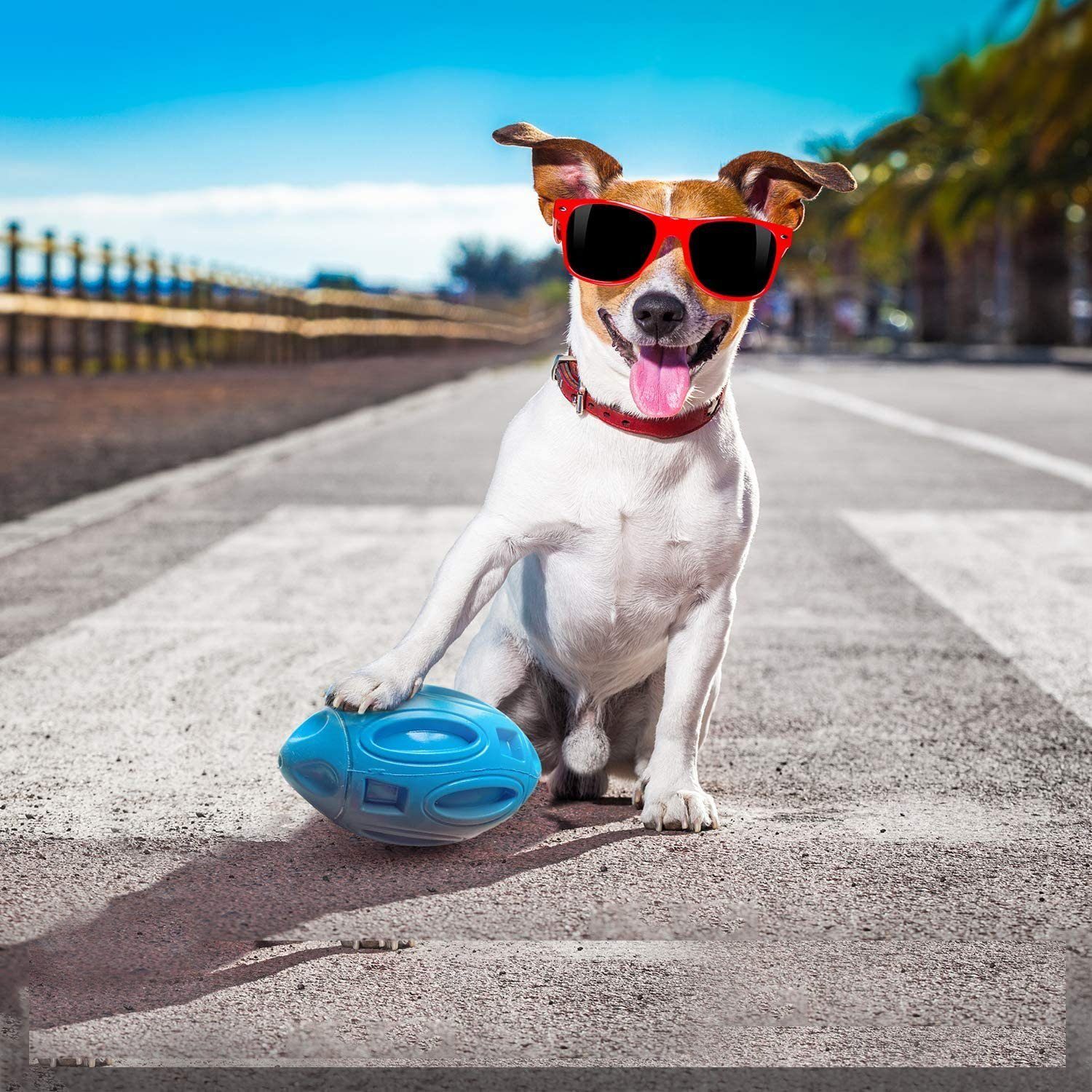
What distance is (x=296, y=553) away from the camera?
6801 millimetres

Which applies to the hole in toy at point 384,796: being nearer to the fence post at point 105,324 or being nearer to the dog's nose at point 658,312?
the dog's nose at point 658,312

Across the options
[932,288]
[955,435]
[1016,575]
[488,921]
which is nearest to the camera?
[488,921]

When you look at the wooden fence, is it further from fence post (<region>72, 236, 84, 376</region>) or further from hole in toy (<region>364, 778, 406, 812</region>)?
hole in toy (<region>364, 778, 406, 812</region>)

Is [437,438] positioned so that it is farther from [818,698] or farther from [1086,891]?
[1086,891]

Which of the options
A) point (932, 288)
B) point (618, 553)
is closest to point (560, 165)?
point (618, 553)

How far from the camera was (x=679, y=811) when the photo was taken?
10.4 ft

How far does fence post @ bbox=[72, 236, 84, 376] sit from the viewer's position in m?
23.5

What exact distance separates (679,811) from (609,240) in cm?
112

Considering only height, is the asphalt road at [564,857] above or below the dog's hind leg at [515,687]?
below

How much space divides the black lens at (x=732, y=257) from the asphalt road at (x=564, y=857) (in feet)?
3.52

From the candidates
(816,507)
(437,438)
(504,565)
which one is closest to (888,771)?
(504,565)

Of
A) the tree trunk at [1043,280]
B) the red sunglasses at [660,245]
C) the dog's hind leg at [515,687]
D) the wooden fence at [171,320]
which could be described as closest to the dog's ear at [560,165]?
the red sunglasses at [660,245]

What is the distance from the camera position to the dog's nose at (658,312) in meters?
3.05

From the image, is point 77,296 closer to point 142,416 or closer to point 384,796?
point 142,416
